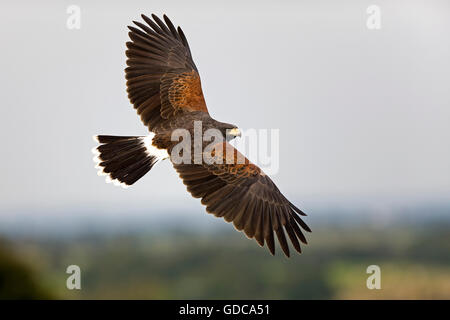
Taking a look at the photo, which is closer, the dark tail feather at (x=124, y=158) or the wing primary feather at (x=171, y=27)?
the dark tail feather at (x=124, y=158)

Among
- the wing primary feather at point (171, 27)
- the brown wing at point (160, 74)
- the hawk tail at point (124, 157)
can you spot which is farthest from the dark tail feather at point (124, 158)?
the wing primary feather at point (171, 27)

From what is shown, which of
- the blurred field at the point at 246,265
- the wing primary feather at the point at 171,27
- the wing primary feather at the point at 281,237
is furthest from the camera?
the blurred field at the point at 246,265

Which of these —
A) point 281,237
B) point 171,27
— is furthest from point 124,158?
point 281,237

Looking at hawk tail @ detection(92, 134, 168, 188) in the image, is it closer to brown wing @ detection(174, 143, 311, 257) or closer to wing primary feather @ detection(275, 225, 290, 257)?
brown wing @ detection(174, 143, 311, 257)

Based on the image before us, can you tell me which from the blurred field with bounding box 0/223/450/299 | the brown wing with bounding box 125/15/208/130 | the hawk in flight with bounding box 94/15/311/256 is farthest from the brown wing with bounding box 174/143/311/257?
the blurred field with bounding box 0/223/450/299

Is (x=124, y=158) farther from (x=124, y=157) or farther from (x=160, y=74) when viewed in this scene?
(x=160, y=74)

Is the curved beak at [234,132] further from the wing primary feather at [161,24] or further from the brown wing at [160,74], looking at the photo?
the wing primary feather at [161,24]
